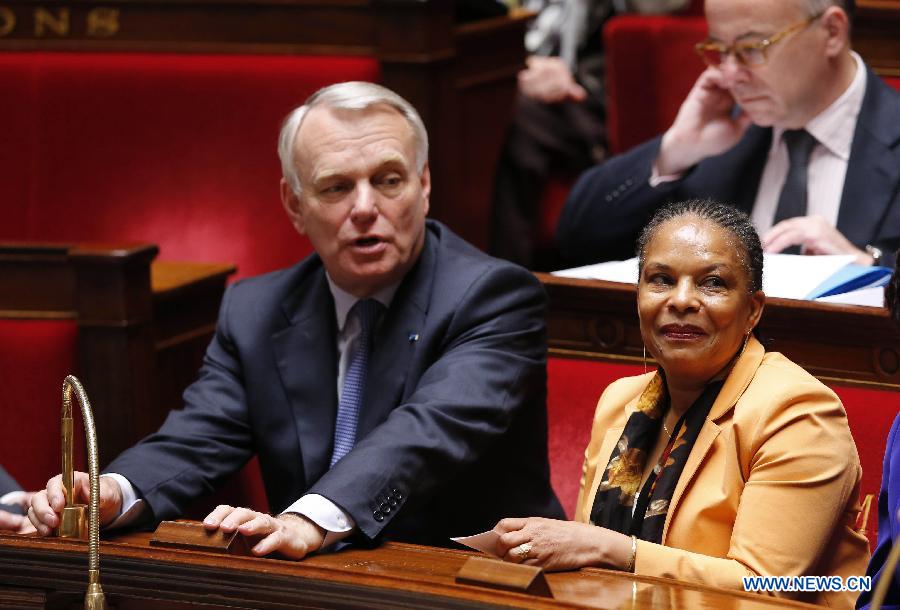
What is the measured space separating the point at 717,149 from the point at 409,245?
2.51 ft

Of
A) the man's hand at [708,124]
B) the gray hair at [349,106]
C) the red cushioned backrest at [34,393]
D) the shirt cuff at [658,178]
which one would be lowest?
the red cushioned backrest at [34,393]

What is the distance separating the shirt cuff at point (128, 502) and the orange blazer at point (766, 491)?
56 cm


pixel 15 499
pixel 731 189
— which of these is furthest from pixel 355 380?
pixel 731 189

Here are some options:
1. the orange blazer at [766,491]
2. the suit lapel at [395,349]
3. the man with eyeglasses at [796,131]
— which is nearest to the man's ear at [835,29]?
the man with eyeglasses at [796,131]

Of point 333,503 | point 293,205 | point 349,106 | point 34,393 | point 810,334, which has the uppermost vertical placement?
point 349,106

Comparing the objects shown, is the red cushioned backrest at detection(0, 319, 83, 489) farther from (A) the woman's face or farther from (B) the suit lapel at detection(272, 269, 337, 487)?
(A) the woman's face

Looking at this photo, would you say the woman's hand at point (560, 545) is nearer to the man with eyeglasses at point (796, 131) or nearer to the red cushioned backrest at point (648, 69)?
the man with eyeglasses at point (796, 131)

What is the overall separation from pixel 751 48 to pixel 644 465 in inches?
36.3

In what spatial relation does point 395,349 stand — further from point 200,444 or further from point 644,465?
point 644,465

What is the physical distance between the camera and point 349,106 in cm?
183

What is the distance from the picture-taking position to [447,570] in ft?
4.36

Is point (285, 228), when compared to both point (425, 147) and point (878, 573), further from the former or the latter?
point (878, 573)

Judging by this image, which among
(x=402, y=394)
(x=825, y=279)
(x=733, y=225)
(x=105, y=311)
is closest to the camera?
(x=733, y=225)

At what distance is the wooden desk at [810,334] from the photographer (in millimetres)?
1777
